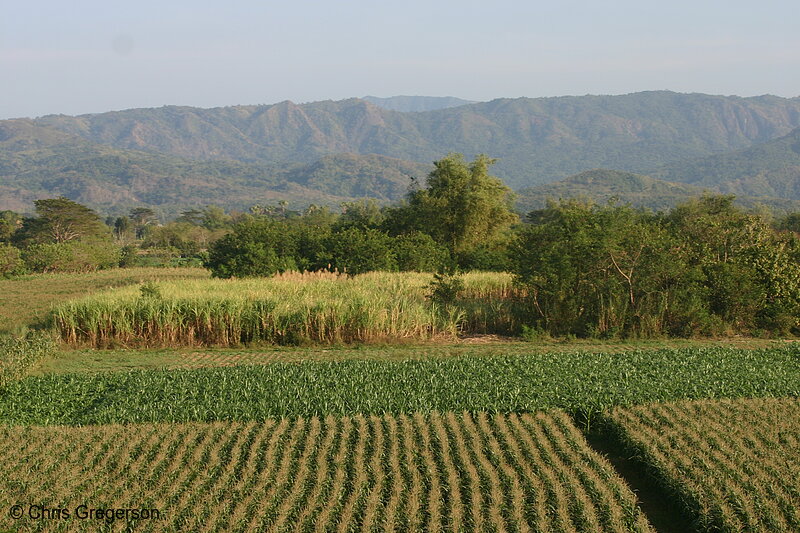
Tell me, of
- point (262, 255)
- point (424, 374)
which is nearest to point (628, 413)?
point (424, 374)

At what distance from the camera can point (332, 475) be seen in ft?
23.7

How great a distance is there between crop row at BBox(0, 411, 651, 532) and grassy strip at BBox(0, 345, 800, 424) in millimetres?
421

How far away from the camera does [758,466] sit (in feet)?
24.0

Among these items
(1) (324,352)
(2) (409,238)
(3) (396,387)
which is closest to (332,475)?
(3) (396,387)

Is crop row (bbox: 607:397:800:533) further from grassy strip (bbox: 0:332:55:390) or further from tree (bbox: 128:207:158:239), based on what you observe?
tree (bbox: 128:207:158:239)

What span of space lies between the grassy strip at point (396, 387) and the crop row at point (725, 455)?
22.6 inches

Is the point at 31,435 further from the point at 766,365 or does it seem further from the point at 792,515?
the point at 766,365

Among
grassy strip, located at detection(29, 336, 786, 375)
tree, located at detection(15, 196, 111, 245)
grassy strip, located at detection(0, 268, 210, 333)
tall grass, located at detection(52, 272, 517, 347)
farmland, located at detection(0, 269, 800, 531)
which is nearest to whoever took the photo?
farmland, located at detection(0, 269, 800, 531)

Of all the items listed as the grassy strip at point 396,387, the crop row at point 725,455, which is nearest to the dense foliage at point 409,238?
the grassy strip at point 396,387

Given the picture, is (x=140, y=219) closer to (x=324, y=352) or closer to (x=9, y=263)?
(x=9, y=263)

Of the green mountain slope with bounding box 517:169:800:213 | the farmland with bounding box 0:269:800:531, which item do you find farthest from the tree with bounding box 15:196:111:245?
the green mountain slope with bounding box 517:169:800:213

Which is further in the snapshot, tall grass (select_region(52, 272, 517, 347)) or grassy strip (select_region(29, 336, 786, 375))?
tall grass (select_region(52, 272, 517, 347))

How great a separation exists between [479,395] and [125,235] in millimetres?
82134

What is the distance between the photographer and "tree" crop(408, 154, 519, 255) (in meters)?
32.2
